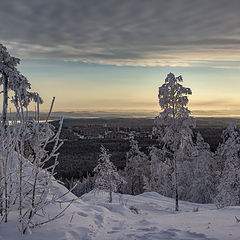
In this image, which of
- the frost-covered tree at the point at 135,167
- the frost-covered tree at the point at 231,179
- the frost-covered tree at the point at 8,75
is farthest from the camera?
the frost-covered tree at the point at 135,167

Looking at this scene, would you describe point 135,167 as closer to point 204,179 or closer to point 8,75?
point 204,179

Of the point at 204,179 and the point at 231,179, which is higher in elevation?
the point at 231,179

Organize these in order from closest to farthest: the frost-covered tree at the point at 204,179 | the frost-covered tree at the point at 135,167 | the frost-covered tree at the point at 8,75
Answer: the frost-covered tree at the point at 8,75
the frost-covered tree at the point at 204,179
the frost-covered tree at the point at 135,167

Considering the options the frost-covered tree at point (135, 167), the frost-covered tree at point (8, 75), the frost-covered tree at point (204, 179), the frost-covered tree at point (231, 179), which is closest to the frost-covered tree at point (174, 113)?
the frost-covered tree at point (231, 179)

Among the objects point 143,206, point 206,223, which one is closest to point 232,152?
point 143,206

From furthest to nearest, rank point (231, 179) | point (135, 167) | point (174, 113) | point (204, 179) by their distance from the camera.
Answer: point (135, 167), point (204, 179), point (231, 179), point (174, 113)

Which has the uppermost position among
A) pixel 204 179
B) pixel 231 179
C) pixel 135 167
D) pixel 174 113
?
pixel 174 113

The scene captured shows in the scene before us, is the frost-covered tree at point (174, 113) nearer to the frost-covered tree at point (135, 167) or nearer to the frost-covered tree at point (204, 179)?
the frost-covered tree at point (204, 179)

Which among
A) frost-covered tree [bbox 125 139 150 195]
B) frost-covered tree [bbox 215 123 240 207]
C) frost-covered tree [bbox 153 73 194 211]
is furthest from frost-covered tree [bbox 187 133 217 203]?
frost-covered tree [bbox 153 73 194 211]

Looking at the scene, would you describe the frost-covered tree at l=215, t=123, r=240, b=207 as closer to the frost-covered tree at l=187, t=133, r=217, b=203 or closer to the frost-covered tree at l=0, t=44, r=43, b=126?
the frost-covered tree at l=187, t=133, r=217, b=203

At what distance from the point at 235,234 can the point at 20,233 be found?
16.8 feet

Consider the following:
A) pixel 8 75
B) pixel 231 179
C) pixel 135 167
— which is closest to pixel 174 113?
pixel 231 179

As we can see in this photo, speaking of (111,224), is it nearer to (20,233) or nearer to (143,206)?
(20,233)

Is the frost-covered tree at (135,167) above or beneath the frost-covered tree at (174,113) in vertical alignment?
beneath
